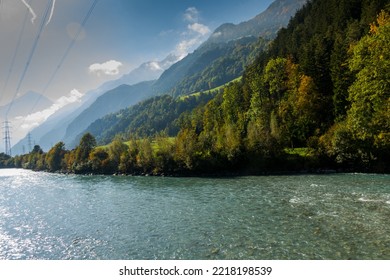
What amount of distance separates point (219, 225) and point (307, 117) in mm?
55148

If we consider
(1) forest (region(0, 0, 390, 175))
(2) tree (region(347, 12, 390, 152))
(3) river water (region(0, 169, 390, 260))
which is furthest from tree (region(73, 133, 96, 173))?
(2) tree (region(347, 12, 390, 152))

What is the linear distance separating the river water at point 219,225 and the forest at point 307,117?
12.2 m

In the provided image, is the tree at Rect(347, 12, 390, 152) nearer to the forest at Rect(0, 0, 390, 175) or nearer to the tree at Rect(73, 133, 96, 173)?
the forest at Rect(0, 0, 390, 175)

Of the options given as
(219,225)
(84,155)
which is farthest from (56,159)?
(219,225)

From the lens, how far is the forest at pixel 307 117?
5056 centimetres

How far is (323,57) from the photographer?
7781cm

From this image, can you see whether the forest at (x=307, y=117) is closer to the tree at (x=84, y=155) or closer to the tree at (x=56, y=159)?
the tree at (x=84, y=155)

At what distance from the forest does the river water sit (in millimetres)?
12238

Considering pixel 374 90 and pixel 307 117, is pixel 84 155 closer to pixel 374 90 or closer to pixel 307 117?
pixel 307 117

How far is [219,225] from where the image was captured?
2770 centimetres

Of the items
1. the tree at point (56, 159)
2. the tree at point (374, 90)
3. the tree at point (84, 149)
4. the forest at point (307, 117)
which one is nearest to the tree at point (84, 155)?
the tree at point (84, 149)

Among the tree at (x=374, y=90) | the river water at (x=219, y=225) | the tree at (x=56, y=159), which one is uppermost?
the tree at (x=374, y=90)

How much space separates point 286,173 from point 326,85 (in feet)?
99.2

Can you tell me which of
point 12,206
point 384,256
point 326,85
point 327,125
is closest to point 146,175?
point 12,206
